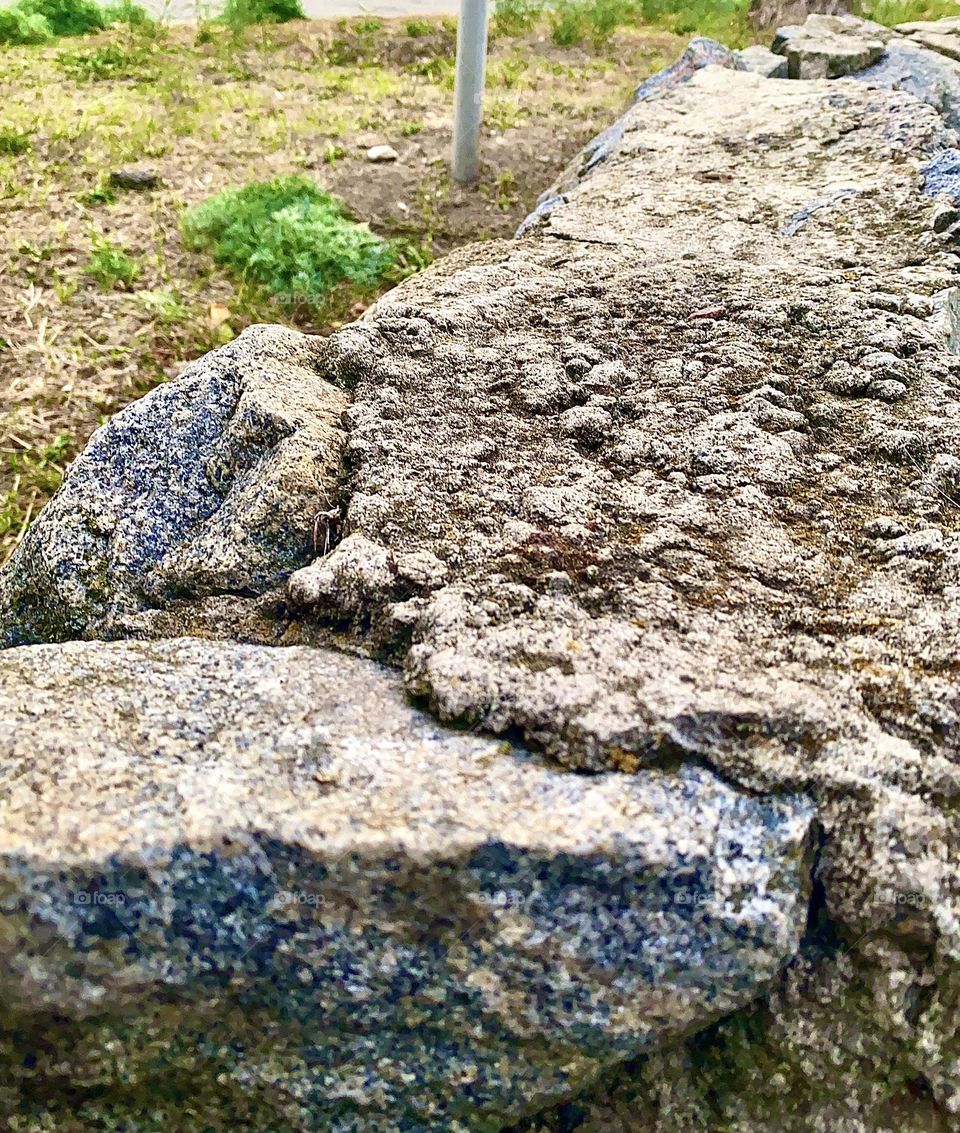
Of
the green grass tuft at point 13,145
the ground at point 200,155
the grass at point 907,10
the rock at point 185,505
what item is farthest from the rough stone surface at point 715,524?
the grass at point 907,10

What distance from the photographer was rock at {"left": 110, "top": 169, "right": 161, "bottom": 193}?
14.3 feet

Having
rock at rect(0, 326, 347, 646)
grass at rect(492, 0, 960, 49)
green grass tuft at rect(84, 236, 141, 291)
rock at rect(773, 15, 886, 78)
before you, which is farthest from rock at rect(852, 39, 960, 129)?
A: rock at rect(0, 326, 347, 646)

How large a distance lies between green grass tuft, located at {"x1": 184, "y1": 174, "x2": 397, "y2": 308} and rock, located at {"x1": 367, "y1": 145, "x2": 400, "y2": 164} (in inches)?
26.2

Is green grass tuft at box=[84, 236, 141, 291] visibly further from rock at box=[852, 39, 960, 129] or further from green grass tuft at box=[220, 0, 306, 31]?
green grass tuft at box=[220, 0, 306, 31]

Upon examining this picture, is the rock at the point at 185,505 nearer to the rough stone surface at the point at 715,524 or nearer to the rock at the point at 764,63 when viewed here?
the rough stone surface at the point at 715,524

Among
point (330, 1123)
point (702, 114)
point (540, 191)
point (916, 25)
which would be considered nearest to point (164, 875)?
point (330, 1123)

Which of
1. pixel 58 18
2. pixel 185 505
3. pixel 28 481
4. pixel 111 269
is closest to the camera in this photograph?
pixel 185 505

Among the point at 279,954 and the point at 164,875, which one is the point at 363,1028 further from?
the point at 164,875

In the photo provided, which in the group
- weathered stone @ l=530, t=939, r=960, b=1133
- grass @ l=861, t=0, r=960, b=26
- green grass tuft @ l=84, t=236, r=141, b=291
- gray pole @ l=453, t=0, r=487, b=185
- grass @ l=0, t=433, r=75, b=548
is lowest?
grass @ l=0, t=433, r=75, b=548

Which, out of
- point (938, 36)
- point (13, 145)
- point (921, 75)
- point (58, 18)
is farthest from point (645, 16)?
point (13, 145)

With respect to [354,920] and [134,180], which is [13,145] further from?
[354,920]

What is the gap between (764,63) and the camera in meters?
4.46

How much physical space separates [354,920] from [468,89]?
167 inches

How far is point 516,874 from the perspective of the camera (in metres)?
1.07
